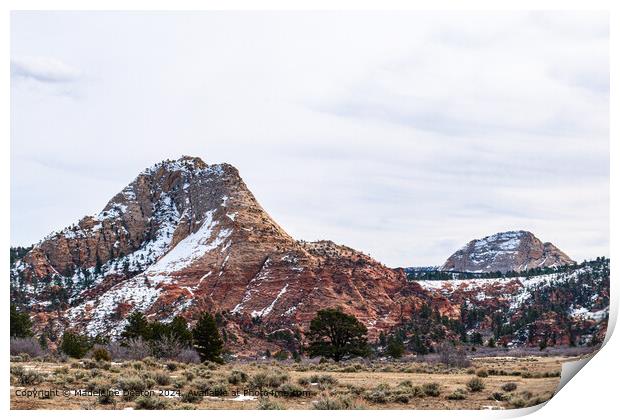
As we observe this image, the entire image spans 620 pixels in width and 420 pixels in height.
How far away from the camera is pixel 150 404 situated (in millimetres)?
13820

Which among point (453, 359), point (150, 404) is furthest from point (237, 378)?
point (453, 359)

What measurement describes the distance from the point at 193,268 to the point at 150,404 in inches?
1456

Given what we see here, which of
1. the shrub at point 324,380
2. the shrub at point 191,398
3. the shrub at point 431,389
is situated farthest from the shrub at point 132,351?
the shrub at point 431,389

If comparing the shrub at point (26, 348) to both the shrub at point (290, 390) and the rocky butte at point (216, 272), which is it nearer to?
the rocky butte at point (216, 272)

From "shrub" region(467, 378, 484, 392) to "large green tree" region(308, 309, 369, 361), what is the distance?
13938mm

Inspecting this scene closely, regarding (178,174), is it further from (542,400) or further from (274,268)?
(542,400)

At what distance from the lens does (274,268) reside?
52.8 m

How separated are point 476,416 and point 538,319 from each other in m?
16.4

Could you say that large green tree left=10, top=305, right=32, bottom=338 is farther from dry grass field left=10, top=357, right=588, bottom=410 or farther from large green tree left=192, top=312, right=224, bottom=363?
dry grass field left=10, top=357, right=588, bottom=410

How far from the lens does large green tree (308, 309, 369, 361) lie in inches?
1169

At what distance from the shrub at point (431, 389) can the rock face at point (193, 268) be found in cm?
2207

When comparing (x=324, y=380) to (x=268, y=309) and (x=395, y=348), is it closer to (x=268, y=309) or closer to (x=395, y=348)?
(x=395, y=348)

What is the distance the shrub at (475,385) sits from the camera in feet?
51.0

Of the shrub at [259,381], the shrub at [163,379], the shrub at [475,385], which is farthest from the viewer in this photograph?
the shrub at [163,379]
